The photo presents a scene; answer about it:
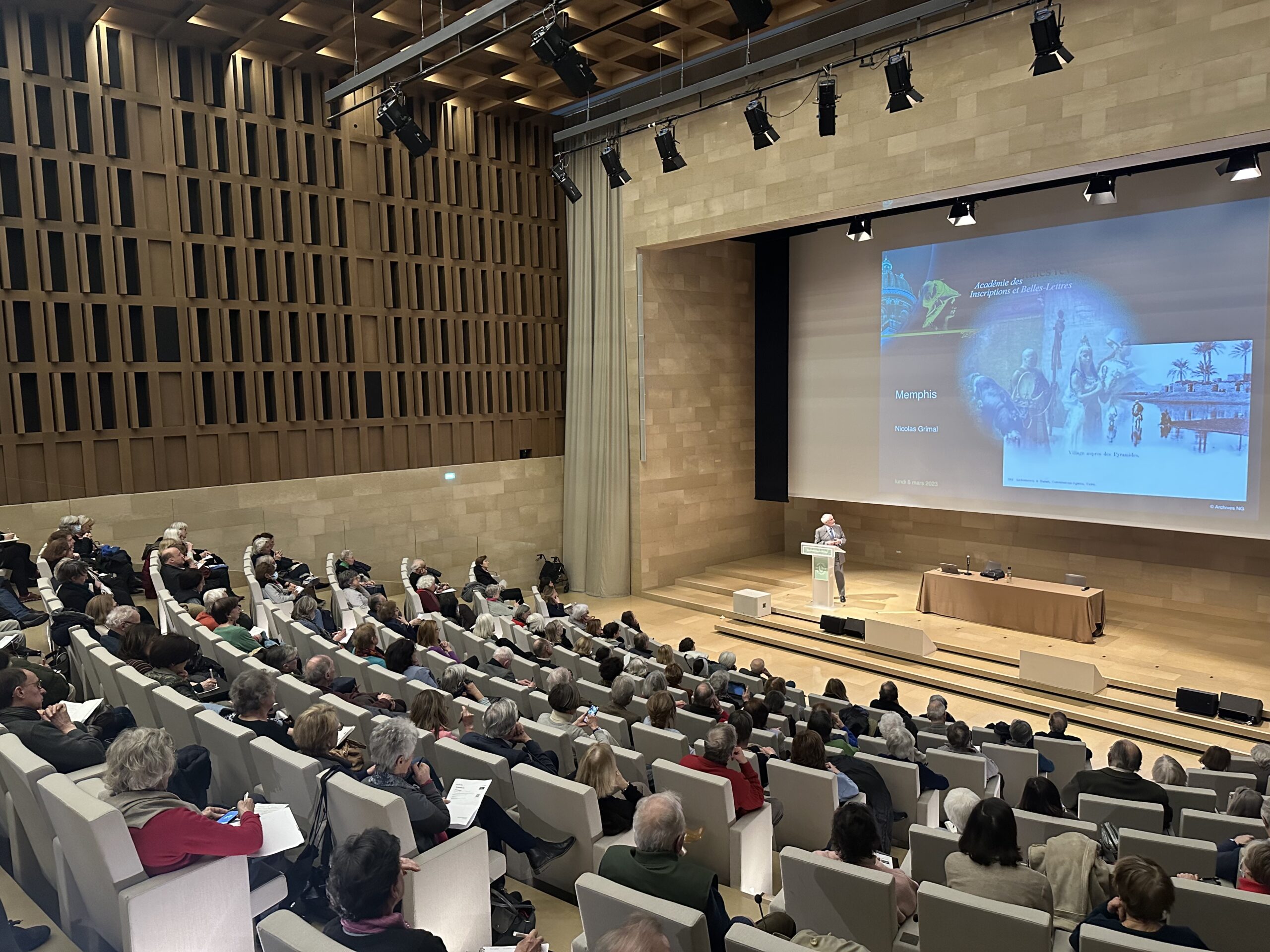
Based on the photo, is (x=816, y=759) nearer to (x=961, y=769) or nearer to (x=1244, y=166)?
(x=961, y=769)

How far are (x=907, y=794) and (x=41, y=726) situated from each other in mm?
4170

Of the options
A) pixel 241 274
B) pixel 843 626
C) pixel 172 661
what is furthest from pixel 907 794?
pixel 241 274

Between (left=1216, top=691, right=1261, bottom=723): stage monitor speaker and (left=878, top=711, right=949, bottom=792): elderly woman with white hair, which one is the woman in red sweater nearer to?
(left=878, top=711, right=949, bottom=792): elderly woman with white hair

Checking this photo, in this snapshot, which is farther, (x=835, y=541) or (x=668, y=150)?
(x=835, y=541)

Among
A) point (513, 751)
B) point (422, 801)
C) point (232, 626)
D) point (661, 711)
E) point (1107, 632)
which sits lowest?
point (1107, 632)

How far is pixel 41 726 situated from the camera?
367 centimetres

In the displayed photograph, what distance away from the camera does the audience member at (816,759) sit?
4449 mm

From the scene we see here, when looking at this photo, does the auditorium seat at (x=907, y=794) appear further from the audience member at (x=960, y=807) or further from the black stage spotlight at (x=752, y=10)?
the black stage spotlight at (x=752, y=10)

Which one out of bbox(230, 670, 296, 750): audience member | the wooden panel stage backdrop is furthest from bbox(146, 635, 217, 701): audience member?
the wooden panel stage backdrop

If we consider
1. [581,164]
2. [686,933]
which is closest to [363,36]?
[581,164]

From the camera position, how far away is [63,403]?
31.8ft

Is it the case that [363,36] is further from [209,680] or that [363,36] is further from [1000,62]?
[209,680]

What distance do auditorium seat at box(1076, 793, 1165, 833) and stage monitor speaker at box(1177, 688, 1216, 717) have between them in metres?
4.28

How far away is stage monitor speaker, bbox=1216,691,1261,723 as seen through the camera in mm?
7535
